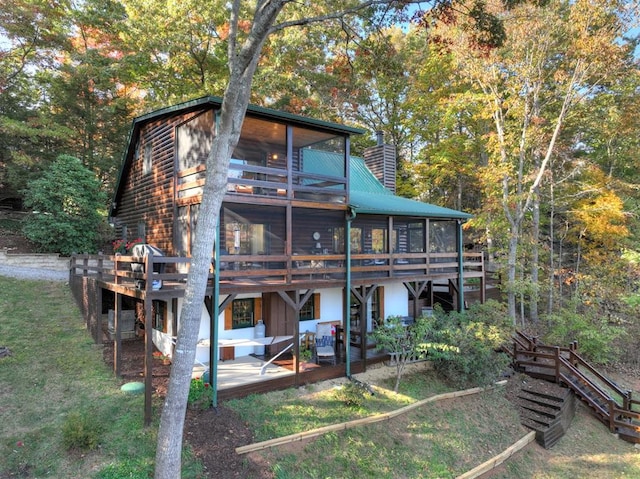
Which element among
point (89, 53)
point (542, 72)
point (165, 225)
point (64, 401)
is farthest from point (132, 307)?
point (542, 72)

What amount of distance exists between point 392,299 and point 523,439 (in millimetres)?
5867

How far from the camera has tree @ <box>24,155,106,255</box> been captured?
1516 centimetres

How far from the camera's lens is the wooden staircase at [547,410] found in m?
8.90

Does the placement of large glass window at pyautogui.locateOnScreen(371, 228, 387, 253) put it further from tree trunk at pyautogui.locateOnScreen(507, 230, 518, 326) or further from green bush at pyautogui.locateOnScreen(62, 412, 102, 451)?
green bush at pyautogui.locateOnScreen(62, 412, 102, 451)

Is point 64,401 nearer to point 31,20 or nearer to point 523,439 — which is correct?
point 523,439

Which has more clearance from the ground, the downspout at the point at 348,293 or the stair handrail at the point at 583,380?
the downspout at the point at 348,293

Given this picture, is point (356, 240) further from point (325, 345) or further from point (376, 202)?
point (325, 345)

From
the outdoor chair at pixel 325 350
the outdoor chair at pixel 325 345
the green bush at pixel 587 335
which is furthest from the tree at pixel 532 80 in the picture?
the outdoor chair at pixel 325 350

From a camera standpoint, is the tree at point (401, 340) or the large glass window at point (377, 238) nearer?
the tree at point (401, 340)

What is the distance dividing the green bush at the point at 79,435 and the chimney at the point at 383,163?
A: 13748 mm

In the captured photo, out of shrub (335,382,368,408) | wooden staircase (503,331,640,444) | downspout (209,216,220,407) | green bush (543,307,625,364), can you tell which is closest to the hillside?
downspout (209,216,220,407)

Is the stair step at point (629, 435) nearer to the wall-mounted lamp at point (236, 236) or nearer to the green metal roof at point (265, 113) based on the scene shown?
the green metal roof at point (265, 113)

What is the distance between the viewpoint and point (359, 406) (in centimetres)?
811

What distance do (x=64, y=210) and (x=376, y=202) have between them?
527 inches
